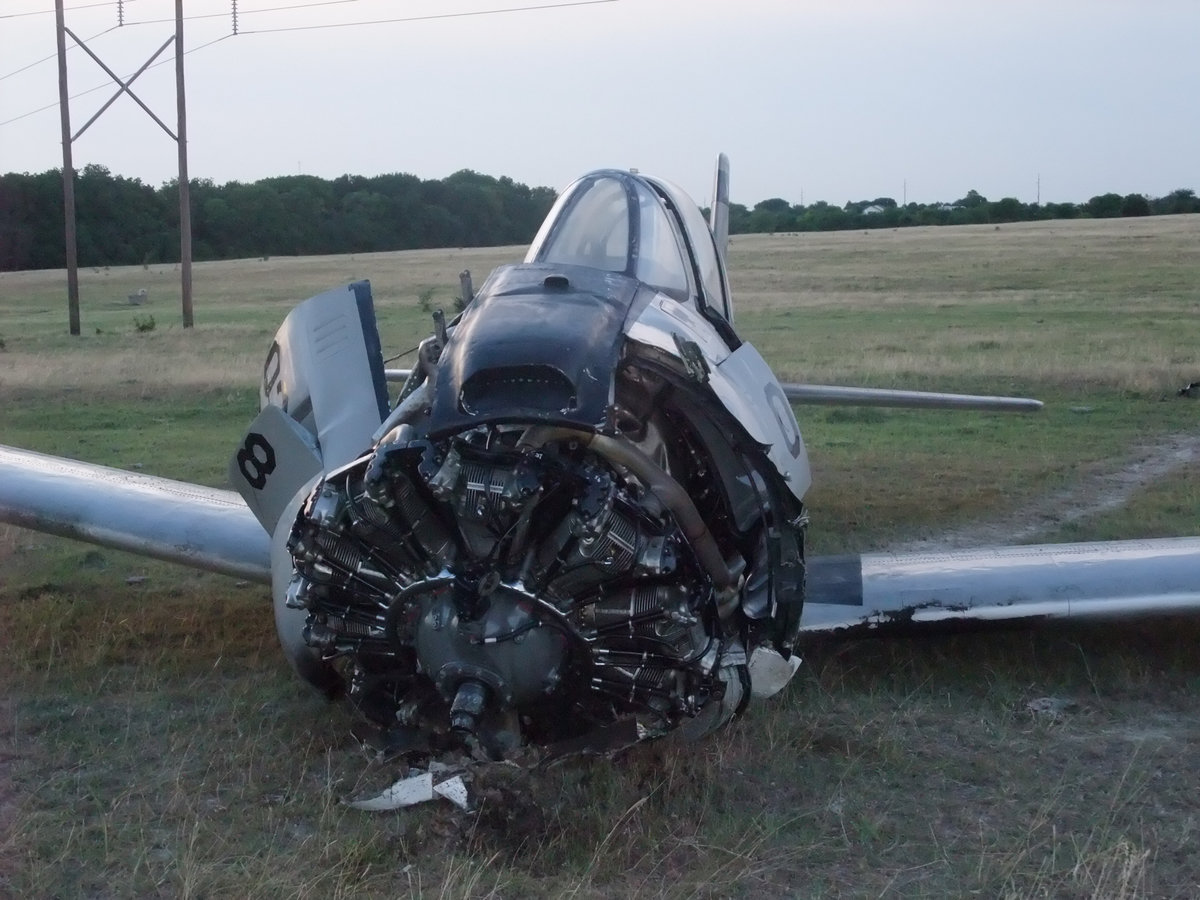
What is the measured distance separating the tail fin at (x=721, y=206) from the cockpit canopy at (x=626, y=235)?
10.2 feet

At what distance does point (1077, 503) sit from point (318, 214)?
56.3 metres

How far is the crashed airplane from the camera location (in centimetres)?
395

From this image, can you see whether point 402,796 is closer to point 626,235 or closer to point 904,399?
point 626,235

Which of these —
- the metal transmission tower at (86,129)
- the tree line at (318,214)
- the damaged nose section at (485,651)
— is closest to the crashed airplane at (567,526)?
the damaged nose section at (485,651)

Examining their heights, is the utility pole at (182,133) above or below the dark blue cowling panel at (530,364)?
above

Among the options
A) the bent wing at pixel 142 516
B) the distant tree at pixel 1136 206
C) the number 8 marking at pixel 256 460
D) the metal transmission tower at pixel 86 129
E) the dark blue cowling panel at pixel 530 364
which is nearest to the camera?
the dark blue cowling panel at pixel 530 364

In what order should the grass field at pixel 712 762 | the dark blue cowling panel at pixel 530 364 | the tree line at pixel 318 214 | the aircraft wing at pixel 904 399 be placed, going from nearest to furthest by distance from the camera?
1. the dark blue cowling panel at pixel 530 364
2. the grass field at pixel 712 762
3. the aircraft wing at pixel 904 399
4. the tree line at pixel 318 214

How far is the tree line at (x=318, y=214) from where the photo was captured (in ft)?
178

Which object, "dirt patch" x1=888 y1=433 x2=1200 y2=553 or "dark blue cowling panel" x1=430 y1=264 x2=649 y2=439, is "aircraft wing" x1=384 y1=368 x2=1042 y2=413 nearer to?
"dirt patch" x1=888 y1=433 x2=1200 y2=553

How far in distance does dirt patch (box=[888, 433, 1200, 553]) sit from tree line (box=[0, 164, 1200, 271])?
157 ft

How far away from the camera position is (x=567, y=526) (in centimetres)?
395

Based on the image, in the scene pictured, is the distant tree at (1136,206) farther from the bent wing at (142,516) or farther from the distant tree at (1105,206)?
the bent wing at (142,516)

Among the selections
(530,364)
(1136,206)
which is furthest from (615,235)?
(1136,206)

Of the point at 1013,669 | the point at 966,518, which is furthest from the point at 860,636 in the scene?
the point at 966,518
